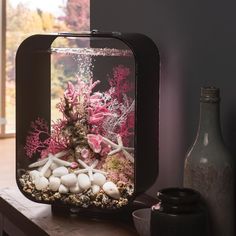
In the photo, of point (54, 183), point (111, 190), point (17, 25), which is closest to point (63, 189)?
point (54, 183)

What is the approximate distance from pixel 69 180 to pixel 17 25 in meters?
2.79

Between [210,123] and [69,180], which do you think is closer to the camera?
[210,123]

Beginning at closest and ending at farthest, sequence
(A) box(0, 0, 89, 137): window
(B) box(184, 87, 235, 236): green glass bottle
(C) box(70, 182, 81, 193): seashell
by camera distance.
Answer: (B) box(184, 87, 235, 236): green glass bottle → (C) box(70, 182, 81, 193): seashell → (A) box(0, 0, 89, 137): window

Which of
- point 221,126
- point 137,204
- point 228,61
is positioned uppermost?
point 228,61

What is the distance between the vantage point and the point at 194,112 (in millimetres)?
1685

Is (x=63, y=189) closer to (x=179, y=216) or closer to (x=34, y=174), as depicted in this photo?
(x=34, y=174)

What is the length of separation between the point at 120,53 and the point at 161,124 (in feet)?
0.82

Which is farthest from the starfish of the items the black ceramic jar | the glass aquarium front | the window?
→ the window

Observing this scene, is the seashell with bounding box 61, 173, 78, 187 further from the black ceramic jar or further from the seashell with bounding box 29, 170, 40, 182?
the black ceramic jar

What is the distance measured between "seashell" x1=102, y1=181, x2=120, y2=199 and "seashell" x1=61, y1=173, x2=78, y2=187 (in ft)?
0.28

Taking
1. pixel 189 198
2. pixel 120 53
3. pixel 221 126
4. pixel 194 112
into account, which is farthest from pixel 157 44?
pixel 189 198

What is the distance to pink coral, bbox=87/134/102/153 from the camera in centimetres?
167

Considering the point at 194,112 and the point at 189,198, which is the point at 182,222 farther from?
the point at 194,112

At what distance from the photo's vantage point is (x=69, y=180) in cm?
164
